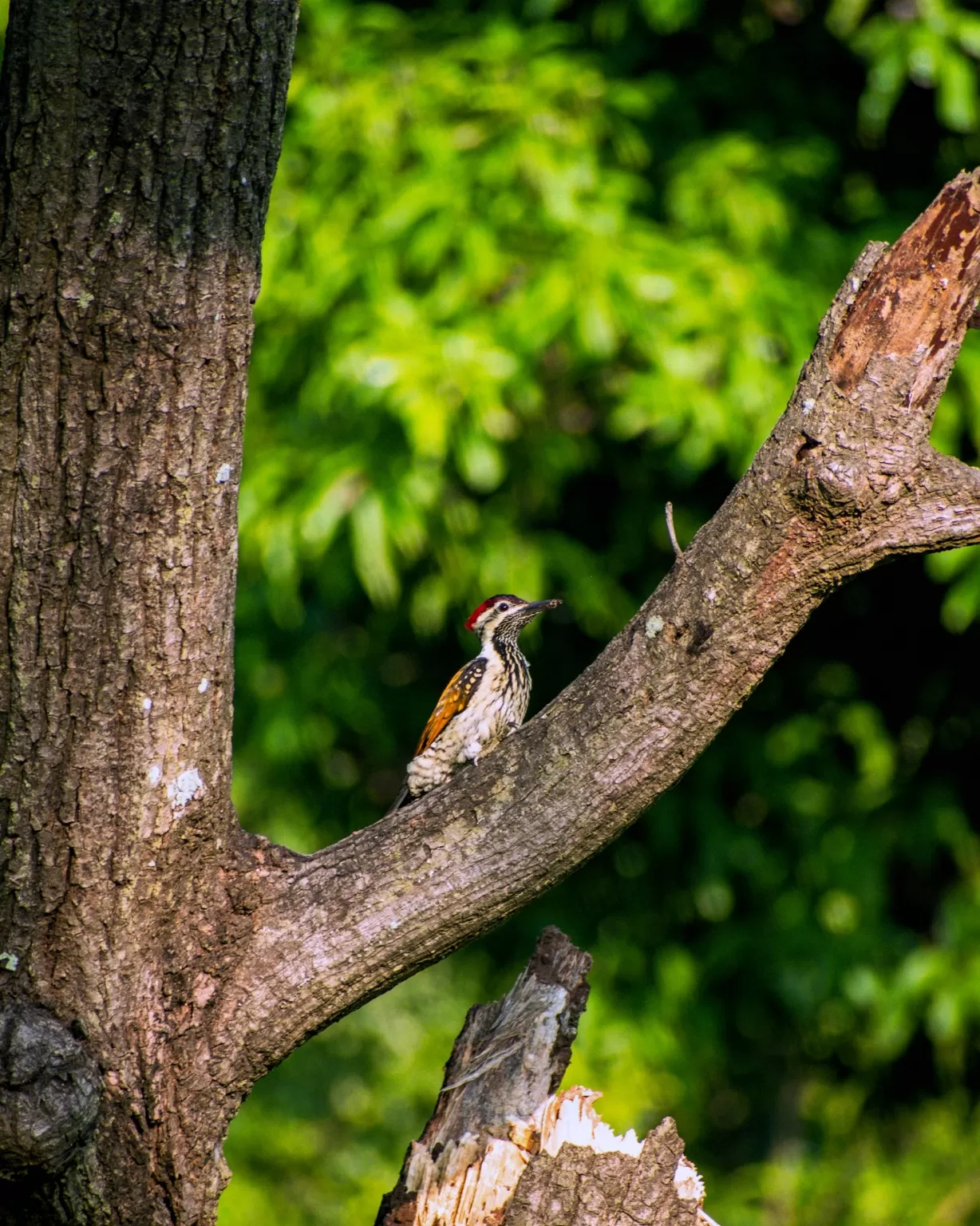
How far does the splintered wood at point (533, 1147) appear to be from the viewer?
8.57ft

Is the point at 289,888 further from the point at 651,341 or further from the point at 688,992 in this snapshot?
the point at 688,992

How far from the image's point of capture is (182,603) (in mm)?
2467

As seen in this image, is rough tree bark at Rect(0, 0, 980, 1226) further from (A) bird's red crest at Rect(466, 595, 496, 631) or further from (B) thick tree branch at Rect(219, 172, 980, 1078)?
(A) bird's red crest at Rect(466, 595, 496, 631)

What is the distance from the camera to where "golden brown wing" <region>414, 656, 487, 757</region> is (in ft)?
15.4

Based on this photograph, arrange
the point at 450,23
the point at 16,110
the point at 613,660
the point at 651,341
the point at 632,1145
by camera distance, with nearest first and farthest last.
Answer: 1. the point at 16,110
2. the point at 613,660
3. the point at 632,1145
4. the point at 651,341
5. the point at 450,23

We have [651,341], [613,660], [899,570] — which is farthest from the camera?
[899,570]

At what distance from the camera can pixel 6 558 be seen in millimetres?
2389

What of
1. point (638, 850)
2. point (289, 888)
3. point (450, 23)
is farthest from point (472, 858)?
point (450, 23)

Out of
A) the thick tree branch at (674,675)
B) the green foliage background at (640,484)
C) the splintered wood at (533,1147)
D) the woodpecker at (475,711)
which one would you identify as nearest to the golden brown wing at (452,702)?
the woodpecker at (475,711)

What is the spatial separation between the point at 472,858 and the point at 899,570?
3.37m

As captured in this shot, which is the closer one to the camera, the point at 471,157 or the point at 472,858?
the point at 472,858

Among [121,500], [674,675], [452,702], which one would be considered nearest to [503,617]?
[452,702]

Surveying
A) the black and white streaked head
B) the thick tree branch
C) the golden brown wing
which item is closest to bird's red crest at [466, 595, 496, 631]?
the black and white streaked head

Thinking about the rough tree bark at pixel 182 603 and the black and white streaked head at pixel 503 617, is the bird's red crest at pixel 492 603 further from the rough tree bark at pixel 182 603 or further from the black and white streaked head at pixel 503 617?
the rough tree bark at pixel 182 603
